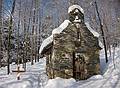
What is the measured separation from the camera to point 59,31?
24.2 m

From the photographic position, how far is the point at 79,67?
24594 mm

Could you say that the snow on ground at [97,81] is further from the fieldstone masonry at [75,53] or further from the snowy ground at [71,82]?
the fieldstone masonry at [75,53]

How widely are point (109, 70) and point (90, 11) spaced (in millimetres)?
15384

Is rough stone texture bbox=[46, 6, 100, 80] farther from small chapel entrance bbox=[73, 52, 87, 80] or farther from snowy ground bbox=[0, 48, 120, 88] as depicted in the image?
snowy ground bbox=[0, 48, 120, 88]

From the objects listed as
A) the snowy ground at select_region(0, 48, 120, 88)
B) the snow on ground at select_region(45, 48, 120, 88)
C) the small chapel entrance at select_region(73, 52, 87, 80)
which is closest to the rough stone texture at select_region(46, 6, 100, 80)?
the small chapel entrance at select_region(73, 52, 87, 80)

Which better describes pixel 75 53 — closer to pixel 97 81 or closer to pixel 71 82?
pixel 71 82

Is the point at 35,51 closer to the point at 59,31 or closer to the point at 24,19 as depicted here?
the point at 24,19

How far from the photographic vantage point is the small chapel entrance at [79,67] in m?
24.4

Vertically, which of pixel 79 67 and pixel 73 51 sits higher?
pixel 73 51

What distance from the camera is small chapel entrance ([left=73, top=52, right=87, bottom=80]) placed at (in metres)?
24.4

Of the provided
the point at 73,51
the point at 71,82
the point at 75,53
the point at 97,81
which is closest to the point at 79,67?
the point at 75,53

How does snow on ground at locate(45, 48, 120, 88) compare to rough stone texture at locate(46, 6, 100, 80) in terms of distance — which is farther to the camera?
rough stone texture at locate(46, 6, 100, 80)

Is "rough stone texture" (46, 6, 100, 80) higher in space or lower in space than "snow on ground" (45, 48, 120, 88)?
higher

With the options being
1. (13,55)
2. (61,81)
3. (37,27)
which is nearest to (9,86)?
(61,81)
